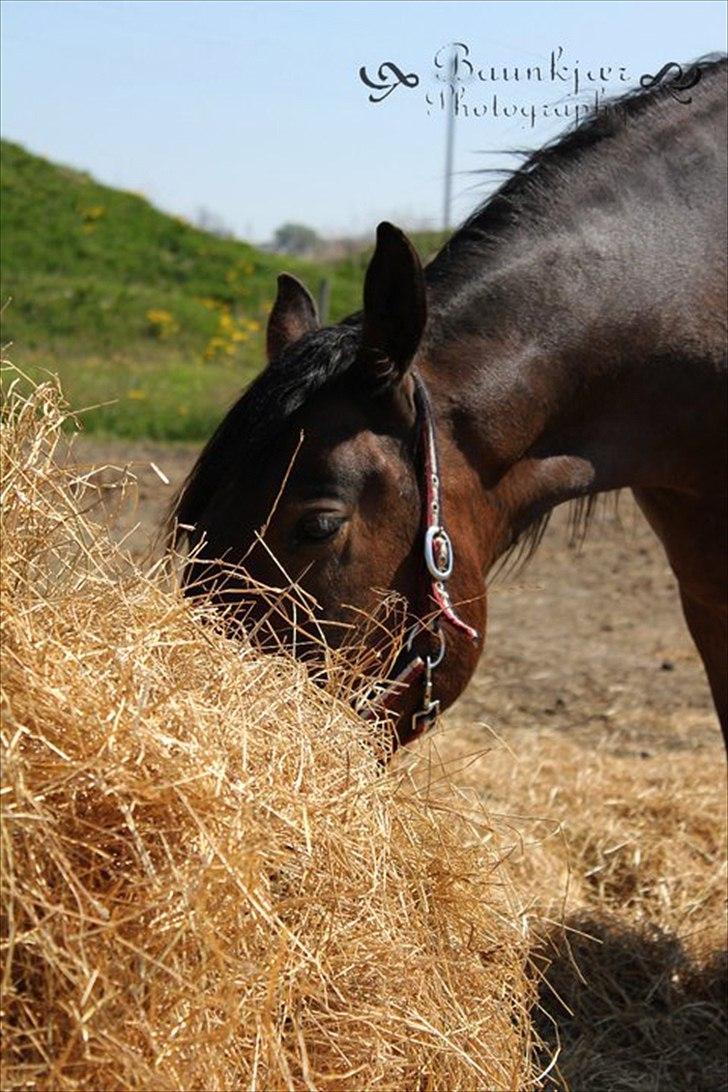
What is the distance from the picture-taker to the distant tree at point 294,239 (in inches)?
674

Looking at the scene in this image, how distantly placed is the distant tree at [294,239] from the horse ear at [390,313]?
45.7 feet

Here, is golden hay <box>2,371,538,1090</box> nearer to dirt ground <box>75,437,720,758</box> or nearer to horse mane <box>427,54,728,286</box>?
horse mane <box>427,54,728,286</box>

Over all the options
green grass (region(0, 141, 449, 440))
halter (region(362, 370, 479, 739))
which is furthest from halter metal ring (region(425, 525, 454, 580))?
green grass (region(0, 141, 449, 440))

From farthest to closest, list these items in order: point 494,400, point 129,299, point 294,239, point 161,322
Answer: point 294,239 < point 161,322 < point 129,299 < point 494,400

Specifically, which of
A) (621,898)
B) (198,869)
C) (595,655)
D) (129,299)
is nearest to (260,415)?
(198,869)

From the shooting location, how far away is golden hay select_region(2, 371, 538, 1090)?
155 centimetres

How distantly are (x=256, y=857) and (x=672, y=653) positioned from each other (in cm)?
463

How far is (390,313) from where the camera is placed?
2490 millimetres

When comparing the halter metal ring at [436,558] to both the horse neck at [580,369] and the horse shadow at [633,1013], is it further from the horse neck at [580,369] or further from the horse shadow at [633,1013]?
the horse shadow at [633,1013]

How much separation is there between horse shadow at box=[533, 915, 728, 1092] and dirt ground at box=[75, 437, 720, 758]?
1095mm

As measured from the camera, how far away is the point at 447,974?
1975 millimetres

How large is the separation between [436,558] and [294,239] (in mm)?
16668

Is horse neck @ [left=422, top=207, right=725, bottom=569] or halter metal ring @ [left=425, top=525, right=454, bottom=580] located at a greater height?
horse neck @ [left=422, top=207, right=725, bottom=569]

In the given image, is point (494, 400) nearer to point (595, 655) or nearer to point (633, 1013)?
point (633, 1013)
